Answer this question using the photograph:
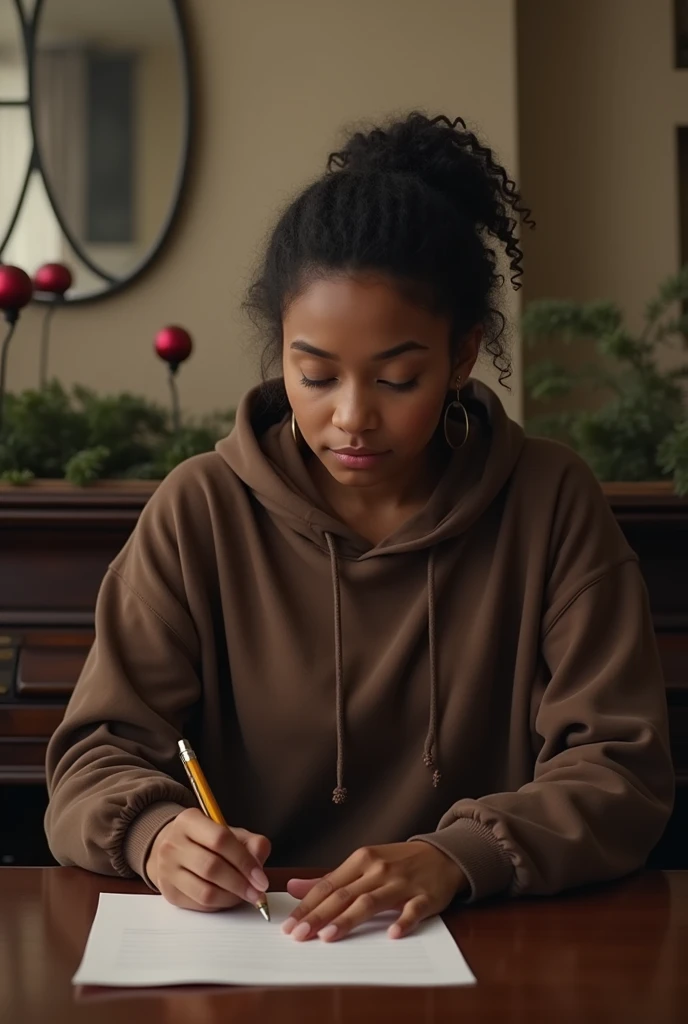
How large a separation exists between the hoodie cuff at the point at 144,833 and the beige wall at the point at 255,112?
1504 mm

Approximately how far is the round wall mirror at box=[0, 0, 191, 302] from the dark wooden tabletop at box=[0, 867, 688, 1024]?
67.6 inches

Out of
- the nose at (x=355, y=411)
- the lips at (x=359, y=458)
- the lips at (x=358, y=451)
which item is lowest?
the lips at (x=359, y=458)

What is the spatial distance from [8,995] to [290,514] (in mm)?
718

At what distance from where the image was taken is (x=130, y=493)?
1.98m

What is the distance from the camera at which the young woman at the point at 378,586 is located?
1.33 m

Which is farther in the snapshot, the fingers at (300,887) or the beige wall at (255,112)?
the beige wall at (255,112)

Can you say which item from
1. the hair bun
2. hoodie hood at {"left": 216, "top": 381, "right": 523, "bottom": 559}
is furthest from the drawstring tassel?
the hair bun

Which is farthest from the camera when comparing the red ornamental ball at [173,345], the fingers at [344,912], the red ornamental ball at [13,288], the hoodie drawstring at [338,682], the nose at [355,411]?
the red ornamental ball at [173,345]

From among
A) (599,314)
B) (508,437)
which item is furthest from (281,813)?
(599,314)

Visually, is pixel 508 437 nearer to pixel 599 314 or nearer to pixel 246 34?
pixel 599 314

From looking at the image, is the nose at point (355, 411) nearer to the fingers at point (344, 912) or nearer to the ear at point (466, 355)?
the ear at point (466, 355)

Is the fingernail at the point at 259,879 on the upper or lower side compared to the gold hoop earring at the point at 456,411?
lower

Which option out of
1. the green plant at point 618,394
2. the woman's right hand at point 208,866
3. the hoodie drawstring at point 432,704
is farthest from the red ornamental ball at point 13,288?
the woman's right hand at point 208,866

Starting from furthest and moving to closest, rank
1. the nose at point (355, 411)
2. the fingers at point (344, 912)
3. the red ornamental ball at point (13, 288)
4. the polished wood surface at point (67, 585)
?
1. the red ornamental ball at point (13, 288)
2. the polished wood surface at point (67, 585)
3. the nose at point (355, 411)
4. the fingers at point (344, 912)
